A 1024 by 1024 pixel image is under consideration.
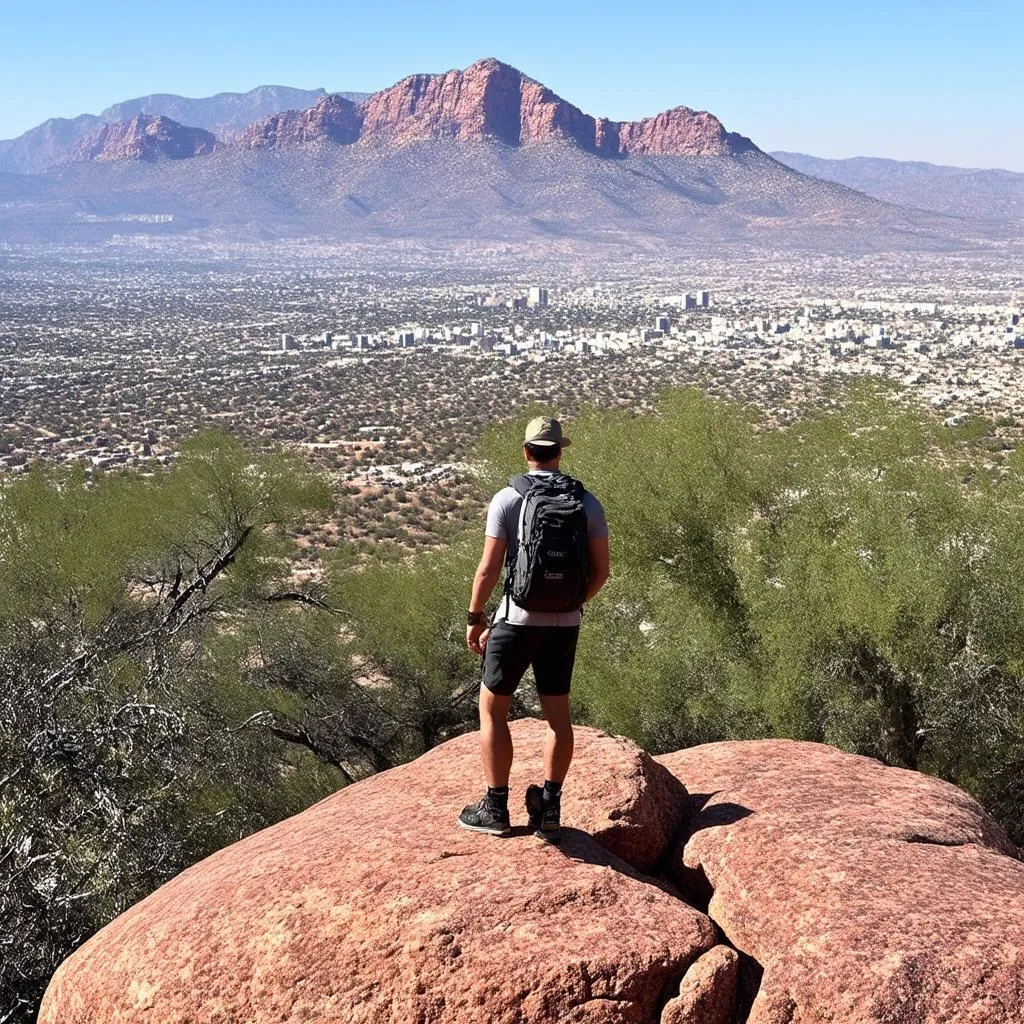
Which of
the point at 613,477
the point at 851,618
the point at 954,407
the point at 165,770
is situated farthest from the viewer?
the point at 954,407

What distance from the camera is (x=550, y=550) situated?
15.6 feet

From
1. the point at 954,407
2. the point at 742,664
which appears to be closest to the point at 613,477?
the point at 742,664

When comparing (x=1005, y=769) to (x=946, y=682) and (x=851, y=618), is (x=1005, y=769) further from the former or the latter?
(x=851, y=618)

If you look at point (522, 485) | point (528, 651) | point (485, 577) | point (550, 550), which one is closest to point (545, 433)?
point (522, 485)

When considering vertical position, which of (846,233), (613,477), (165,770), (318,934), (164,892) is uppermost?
(846,233)

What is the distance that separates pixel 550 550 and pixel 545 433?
23.3 inches

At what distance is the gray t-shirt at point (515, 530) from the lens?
490 centimetres

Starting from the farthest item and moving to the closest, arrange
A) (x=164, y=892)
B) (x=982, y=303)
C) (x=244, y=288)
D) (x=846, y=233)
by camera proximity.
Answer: (x=846, y=233) → (x=244, y=288) → (x=982, y=303) → (x=164, y=892)

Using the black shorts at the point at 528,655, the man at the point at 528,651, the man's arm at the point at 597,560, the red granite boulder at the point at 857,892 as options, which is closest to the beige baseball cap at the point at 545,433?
the man at the point at 528,651

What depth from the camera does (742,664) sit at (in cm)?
1026

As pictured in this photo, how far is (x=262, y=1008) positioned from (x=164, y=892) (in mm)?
1379

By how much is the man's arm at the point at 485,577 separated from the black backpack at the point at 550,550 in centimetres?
9

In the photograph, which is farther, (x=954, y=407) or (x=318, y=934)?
(x=954, y=407)

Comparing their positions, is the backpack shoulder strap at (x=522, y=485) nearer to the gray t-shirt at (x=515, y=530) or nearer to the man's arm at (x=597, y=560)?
the gray t-shirt at (x=515, y=530)
